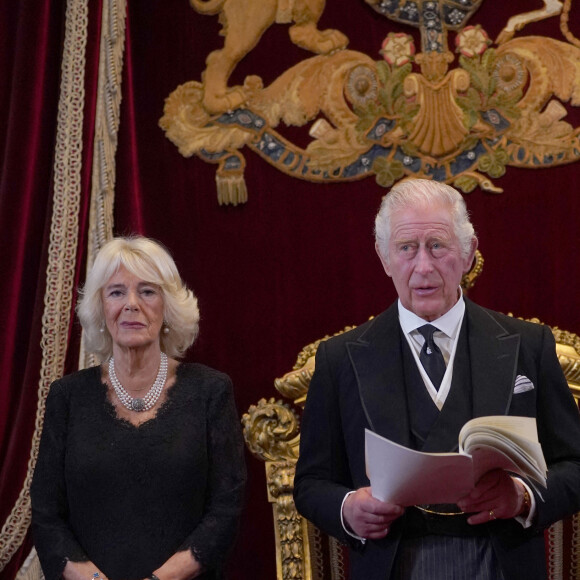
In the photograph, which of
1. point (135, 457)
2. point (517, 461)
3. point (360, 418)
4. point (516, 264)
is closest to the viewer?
point (517, 461)

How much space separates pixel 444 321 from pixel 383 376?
0.59 feet

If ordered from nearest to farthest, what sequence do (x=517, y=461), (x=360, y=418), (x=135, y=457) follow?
(x=517, y=461)
(x=360, y=418)
(x=135, y=457)

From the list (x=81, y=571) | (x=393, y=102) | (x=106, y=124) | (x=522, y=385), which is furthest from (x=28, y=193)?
(x=522, y=385)

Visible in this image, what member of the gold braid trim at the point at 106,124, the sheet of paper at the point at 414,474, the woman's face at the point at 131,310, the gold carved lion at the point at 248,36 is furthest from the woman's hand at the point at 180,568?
the gold carved lion at the point at 248,36

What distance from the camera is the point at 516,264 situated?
10.1 ft

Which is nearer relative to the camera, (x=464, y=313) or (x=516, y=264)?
(x=464, y=313)

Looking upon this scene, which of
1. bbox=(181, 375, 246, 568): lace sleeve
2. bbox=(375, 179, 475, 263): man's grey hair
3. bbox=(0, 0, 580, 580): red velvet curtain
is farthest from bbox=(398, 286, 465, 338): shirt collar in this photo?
bbox=(0, 0, 580, 580): red velvet curtain

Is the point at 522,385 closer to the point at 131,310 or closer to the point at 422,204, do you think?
the point at 422,204

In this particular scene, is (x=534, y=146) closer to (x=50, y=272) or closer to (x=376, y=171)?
(x=376, y=171)

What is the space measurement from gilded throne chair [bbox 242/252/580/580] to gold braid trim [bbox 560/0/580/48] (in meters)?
0.82

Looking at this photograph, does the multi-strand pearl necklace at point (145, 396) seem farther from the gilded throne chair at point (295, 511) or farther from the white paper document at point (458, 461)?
the white paper document at point (458, 461)

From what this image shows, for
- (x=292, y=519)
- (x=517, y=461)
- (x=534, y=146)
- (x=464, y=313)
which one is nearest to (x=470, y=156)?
(x=534, y=146)

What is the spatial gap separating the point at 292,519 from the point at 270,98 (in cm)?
132

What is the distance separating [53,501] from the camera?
2.48 metres
